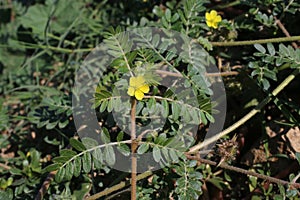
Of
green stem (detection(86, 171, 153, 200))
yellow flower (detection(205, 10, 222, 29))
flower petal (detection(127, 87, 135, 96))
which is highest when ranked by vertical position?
yellow flower (detection(205, 10, 222, 29))

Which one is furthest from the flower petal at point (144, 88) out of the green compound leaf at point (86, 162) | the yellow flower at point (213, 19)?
the yellow flower at point (213, 19)

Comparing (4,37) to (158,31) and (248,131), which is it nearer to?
(158,31)

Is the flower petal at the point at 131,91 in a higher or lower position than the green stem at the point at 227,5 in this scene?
lower

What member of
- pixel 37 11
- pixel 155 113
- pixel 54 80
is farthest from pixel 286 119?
pixel 37 11

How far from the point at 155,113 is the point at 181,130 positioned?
116mm

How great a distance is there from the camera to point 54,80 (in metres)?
2.20

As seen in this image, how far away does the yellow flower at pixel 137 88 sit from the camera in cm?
129

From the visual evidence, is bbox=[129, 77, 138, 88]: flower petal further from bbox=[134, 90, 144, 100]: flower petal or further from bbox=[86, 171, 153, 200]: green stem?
bbox=[86, 171, 153, 200]: green stem

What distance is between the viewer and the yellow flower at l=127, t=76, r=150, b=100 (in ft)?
4.23

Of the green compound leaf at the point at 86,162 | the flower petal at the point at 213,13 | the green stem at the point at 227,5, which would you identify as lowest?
the green compound leaf at the point at 86,162

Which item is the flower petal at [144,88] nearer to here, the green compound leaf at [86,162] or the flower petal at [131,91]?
the flower petal at [131,91]

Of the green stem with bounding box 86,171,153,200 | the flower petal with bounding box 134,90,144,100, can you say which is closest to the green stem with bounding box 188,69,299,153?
the green stem with bounding box 86,171,153,200

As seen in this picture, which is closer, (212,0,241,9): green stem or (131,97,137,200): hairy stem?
(131,97,137,200): hairy stem

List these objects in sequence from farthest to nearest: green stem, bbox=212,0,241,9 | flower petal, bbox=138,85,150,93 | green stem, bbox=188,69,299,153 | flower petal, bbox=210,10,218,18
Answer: green stem, bbox=212,0,241,9 → flower petal, bbox=210,10,218,18 → green stem, bbox=188,69,299,153 → flower petal, bbox=138,85,150,93
